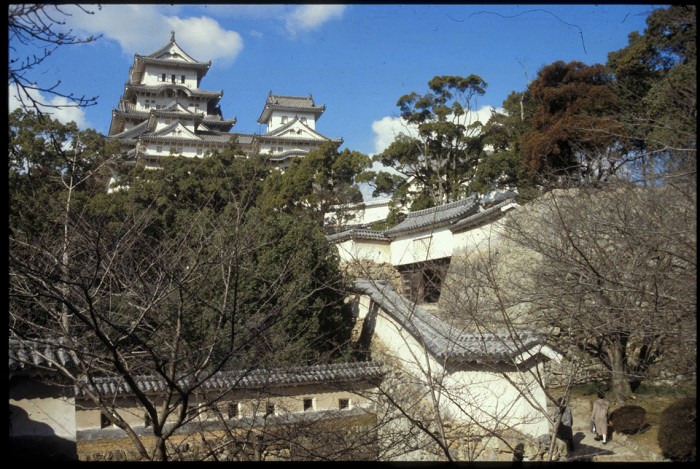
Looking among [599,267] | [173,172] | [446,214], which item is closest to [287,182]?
[173,172]

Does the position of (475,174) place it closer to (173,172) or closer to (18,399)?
(173,172)

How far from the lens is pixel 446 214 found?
19.3 m

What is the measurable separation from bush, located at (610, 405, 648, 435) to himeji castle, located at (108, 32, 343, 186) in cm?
2065

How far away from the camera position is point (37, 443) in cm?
692

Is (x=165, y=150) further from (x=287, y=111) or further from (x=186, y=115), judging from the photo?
(x=287, y=111)

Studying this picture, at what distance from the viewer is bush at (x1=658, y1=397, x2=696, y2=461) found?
8.49m

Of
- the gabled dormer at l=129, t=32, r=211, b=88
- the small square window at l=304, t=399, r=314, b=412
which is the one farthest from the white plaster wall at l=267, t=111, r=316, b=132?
the small square window at l=304, t=399, r=314, b=412

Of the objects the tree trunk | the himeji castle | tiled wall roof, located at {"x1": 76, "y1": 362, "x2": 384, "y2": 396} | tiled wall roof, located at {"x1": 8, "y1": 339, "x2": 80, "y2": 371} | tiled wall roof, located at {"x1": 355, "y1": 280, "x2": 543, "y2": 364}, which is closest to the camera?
tiled wall roof, located at {"x1": 8, "y1": 339, "x2": 80, "y2": 371}

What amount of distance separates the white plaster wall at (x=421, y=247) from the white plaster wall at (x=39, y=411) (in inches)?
514

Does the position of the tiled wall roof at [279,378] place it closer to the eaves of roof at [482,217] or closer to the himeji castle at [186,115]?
the eaves of roof at [482,217]

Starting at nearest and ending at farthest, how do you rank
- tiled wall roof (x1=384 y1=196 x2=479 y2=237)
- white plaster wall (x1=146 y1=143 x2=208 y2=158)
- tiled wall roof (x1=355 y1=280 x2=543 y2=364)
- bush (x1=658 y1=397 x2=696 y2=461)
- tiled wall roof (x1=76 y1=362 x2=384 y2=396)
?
1. tiled wall roof (x1=355 y1=280 x2=543 y2=364)
2. bush (x1=658 y1=397 x2=696 y2=461)
3. tiled wall roof (x1=76 y1=362 x2=384 y2=396)
4. tiled wall roof (x1=384 y1=196 x2=479 y2=237)
5. white plaster wall (x1=146 y1=143 x2=208 y2=158)

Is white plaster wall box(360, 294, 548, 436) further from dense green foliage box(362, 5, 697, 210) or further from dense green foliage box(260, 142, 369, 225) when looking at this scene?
dense green foliage box(260, 142, 369, 225)

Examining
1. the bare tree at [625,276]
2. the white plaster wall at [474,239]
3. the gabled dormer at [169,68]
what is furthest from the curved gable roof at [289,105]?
the bare tree at [625,276]

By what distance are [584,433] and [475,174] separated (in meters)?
11.5
